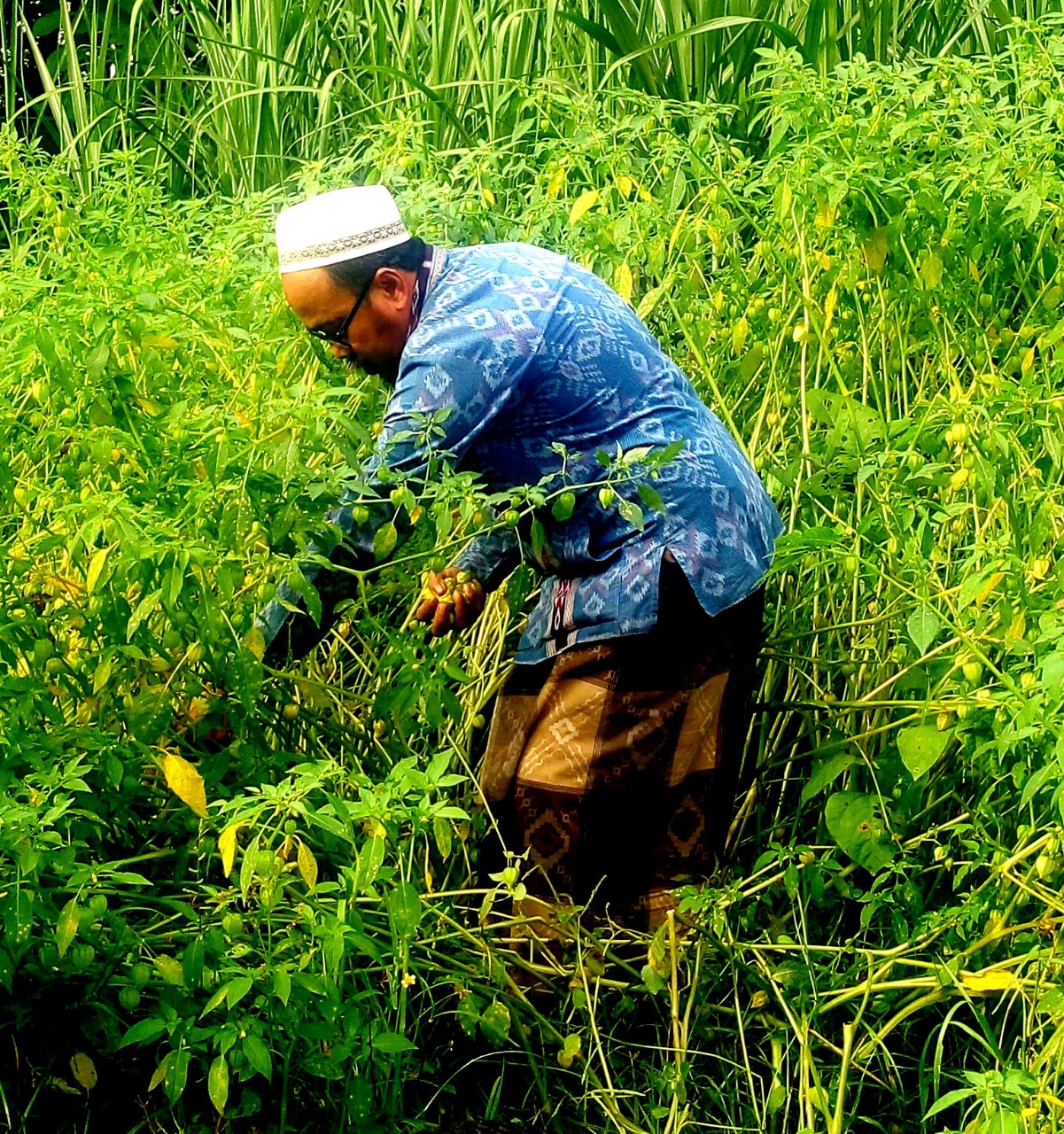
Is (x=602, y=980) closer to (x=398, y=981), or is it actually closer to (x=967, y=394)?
(x=398, y=981)

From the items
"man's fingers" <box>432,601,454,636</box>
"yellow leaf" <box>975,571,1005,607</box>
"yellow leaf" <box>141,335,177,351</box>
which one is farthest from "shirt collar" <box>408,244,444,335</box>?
"yellow leaf" <box>975,571,1005,607</box>

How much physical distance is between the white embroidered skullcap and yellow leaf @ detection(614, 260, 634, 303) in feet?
2.43

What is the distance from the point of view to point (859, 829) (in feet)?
9.08

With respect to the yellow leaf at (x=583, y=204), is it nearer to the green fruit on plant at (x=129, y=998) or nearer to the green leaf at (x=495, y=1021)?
the green leaf at (x=495, y=1021)

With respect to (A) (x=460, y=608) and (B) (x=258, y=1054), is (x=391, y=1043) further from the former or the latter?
(A) (x=460, y=608)

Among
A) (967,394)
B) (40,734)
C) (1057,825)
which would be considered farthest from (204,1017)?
(967,394)

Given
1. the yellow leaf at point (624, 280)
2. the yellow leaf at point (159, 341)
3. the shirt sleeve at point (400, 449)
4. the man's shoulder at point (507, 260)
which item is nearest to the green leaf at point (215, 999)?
the shirt sleeve at point (400, 449)

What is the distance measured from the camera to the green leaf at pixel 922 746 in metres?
2.59

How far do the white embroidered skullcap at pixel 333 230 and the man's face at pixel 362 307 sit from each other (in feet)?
0.10

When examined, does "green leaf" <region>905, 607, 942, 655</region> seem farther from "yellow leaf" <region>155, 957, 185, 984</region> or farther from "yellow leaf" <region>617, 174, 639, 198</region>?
"yellow leaf" <region>617, 174, 639, 198</region>

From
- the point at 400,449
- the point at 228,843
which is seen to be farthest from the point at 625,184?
the point at 228,843

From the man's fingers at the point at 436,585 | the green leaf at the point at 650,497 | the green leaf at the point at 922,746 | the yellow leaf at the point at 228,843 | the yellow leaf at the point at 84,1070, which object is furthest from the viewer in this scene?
the man's fingers at the point at 436,585

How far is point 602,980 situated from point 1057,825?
0.77m

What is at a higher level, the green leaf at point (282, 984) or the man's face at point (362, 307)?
the man's face at point (362, 307)
